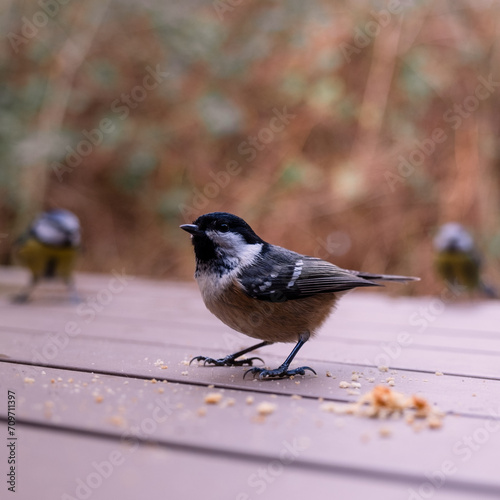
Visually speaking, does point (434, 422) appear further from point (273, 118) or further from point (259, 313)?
point (273, 118)

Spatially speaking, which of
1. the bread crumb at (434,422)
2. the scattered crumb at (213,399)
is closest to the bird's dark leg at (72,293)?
the scattered crumb at (213,399)

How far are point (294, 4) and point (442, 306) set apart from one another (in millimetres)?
4113

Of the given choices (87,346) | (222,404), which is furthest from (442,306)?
(222,404)

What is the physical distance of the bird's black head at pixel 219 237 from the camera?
2205 millimetres

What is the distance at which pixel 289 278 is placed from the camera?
7.41ft

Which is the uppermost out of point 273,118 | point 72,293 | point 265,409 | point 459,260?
point 273,118

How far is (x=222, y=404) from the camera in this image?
66.5 inches

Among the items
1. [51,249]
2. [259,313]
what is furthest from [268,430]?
[51,249]

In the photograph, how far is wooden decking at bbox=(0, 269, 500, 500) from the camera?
47.2 inches

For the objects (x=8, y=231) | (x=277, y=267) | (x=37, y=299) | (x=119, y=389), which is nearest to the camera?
(x=119, y=389)

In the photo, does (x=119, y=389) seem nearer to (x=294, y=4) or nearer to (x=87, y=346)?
(x=87, y=346)

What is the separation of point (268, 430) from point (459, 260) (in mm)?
3742

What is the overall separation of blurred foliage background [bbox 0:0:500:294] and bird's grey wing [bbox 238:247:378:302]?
12.9 feet

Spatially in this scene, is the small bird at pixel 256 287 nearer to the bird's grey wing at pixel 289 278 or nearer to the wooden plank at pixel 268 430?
the bird's grey wing at pixel 289 278
